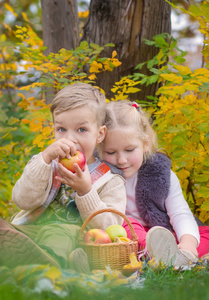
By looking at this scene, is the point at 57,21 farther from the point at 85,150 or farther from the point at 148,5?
the point at 85,150

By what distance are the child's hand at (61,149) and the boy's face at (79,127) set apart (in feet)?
0.48

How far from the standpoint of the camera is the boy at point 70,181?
2246mm

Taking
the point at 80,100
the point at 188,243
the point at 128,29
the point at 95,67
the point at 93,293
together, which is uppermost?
the point at 128,29

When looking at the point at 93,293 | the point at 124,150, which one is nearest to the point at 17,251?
the point at 93,293

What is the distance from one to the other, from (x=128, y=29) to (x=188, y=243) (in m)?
2.23

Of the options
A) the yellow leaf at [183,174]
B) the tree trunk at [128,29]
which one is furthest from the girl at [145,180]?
the tree trunk at [128,29]

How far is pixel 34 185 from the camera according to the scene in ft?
7.63

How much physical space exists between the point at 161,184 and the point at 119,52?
1.57 m

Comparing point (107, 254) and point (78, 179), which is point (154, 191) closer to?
point (78, 179)

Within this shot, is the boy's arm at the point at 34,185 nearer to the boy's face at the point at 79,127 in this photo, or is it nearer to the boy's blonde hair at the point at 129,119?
the boy's face at the point at 79,127

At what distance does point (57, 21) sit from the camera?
4.23m

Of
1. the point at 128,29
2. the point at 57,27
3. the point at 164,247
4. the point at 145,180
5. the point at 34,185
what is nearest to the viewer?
the point at 164,247

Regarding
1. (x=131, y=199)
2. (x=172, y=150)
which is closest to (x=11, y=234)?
(x=131, y=199)

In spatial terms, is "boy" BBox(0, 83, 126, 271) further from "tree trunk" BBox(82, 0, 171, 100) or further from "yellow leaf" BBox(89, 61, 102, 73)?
"tree trunk" BBox(82, 0, 171, 100)
